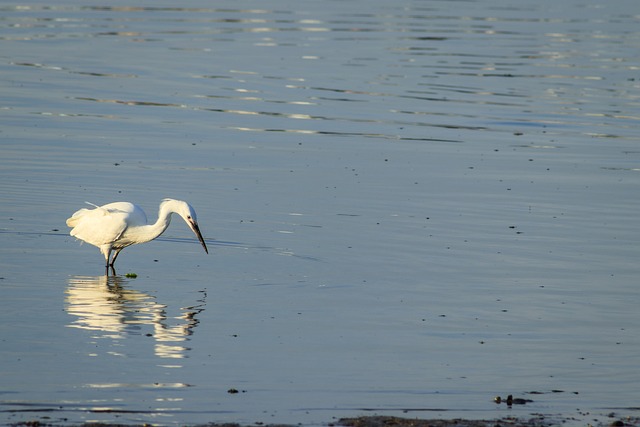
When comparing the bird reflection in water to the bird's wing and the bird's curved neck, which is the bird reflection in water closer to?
the bird's wing

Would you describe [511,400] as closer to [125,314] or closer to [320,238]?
[125,314]

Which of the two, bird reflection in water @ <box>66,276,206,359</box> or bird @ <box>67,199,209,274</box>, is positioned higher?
bird @ <box>67,199,209,274</box>

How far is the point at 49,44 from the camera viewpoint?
3441cm

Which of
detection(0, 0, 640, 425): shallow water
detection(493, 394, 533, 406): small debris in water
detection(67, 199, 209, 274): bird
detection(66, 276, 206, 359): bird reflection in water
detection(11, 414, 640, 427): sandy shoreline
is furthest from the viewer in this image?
detection(67, 199, 209, 274): bird

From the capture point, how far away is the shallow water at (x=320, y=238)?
9945 millimetres

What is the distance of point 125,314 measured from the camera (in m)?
12.0

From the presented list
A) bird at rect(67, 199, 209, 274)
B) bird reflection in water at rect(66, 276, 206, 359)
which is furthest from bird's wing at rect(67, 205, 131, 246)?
bird reflection in water at rect(66, 276, 206, 359)

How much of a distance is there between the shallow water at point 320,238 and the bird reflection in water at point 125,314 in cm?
4

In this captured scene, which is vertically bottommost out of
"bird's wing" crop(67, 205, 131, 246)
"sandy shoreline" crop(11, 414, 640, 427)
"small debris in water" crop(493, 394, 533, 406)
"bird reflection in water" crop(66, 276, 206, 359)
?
"sandy shoreline" crop(11, 414, 640, 427)

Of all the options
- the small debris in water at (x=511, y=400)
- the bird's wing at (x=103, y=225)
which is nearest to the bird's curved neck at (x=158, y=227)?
the bird's wing at (x=103, y=225)

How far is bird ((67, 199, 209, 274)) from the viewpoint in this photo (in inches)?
560

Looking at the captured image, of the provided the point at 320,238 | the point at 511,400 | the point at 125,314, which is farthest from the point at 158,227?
the point at 511,400

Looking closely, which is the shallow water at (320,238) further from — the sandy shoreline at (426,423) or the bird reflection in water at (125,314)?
the sandy shoreline at (426,423)

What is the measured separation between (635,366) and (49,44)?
87.5 feet
